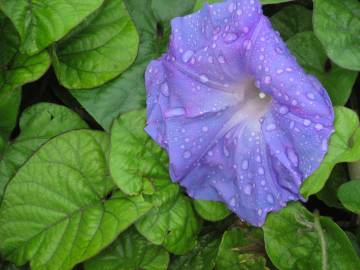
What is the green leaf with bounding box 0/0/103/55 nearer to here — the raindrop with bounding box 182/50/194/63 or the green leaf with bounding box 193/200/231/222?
the raindrop with bounding box 182/50/194/63

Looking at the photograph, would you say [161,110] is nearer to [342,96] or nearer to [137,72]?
[137,72]

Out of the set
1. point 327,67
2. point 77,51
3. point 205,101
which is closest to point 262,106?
point 205,101

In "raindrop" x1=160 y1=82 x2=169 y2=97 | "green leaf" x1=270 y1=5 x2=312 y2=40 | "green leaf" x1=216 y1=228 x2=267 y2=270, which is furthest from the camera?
"green leaf" x1=270 y1=5 x2=312 y2=40

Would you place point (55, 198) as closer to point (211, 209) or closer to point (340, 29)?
point (211, 209)

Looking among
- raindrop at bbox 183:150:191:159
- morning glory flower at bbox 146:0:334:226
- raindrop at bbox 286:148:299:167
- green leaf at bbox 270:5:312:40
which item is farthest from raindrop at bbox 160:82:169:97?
green leaf at bbox 270:5:312:40

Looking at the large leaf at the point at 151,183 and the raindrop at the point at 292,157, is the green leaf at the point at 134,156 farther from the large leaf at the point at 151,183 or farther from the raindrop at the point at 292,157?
the raindrop at the point at 292,157

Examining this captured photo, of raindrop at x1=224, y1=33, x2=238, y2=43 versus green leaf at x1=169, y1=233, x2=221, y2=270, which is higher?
raindrop at x1=224, y1=33, x2=238, y2=43

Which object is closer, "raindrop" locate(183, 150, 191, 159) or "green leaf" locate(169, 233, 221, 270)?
"raindrop" locate(183, 150, 191, 159)
